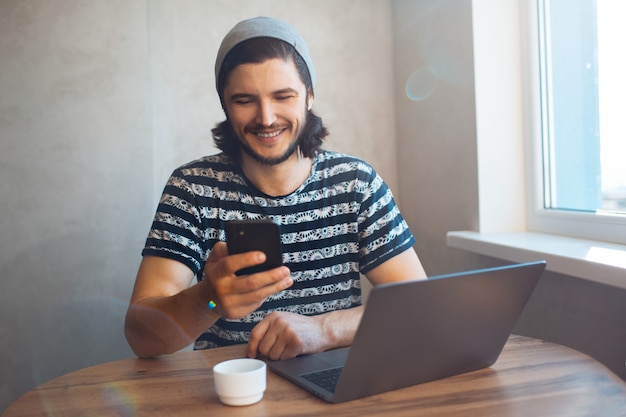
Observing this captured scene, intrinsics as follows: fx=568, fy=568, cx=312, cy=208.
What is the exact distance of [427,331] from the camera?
81 cm

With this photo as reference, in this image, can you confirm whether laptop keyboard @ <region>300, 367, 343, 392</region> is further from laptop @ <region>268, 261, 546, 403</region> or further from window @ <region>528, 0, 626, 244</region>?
window @ <region>528, 0, 626, 244</region>

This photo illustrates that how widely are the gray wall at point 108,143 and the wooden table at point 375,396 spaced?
1.07 metres

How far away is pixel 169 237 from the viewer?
4.42 feet

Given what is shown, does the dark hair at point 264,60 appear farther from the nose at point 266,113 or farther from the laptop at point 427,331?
the laptop at point 427,331

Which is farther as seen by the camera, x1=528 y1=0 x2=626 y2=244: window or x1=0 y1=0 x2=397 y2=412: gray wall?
x1=0 y1=0 x2=397 y2=412: gray wall

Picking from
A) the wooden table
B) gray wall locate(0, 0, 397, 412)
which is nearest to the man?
the wooden table

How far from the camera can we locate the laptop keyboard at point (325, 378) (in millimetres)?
886

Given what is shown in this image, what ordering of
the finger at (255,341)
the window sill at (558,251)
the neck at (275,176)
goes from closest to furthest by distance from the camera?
1. the finger at (255,341)
2. the window sill at (558,251)
3. the neck at (275,176)

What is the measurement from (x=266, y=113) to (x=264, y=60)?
0.13m

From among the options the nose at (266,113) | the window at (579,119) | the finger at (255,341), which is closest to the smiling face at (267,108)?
the nose at (266,113)

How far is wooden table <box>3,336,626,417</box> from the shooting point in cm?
81

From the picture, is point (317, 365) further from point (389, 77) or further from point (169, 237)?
point (389, 77)

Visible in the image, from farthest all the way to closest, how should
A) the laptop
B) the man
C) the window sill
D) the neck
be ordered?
the neck < the man < the window sill < the laptop

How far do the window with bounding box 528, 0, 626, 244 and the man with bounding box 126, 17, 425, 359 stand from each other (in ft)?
2.07
